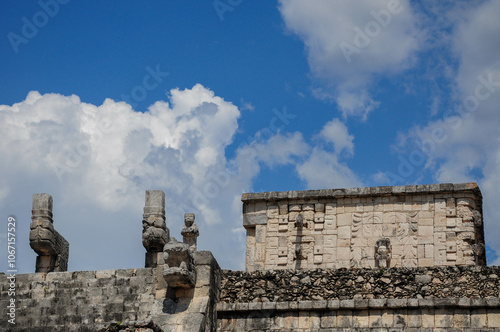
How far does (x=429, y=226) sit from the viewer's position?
22.5m

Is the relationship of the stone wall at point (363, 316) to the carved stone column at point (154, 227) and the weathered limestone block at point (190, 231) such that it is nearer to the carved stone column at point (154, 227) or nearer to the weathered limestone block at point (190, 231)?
the carved stone column at point (154, 227)

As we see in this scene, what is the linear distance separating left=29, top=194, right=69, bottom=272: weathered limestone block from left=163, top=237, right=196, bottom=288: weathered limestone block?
14.1ft

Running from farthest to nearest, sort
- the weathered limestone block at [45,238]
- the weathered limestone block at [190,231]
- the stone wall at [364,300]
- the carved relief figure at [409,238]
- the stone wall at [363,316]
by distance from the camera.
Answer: the carved relief figure at [409,238], the weathered limestone block at [190,231], the weathered limestone block at [45,238], the stone wall at [364,300], the stone wall at [363,316]

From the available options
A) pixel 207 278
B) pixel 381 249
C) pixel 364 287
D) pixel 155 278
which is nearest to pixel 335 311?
pixel 364 287

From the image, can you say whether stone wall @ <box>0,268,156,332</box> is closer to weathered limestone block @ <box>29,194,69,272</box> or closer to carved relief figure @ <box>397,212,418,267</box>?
weathered limestone block @ <box>29,194,69,272</box>

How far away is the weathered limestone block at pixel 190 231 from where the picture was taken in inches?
869

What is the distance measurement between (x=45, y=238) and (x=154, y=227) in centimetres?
220

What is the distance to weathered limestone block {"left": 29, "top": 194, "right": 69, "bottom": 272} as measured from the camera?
20.4 meters

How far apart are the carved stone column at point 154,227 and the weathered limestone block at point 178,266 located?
3.17 m

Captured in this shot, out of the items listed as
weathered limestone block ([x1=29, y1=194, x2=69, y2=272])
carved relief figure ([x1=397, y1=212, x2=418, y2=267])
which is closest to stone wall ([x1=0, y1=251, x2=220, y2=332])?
weathered limestone block ([x1=29, y1=194, x2=69, y2=272])

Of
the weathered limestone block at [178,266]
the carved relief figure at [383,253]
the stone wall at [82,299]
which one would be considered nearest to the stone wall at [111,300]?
the stone wall at [82,299]

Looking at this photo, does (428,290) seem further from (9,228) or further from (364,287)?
(9,228)

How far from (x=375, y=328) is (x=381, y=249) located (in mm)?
6019

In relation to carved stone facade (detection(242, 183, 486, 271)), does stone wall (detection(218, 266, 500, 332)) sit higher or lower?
lower
